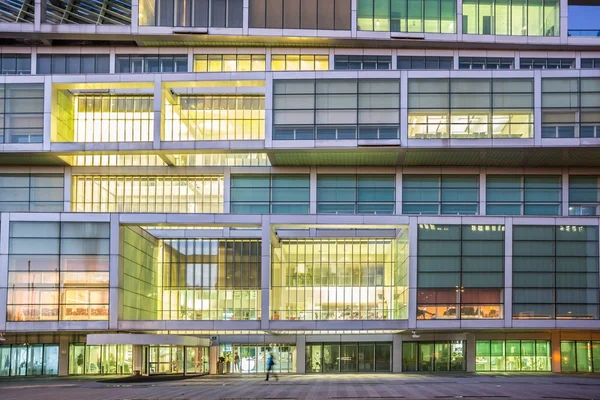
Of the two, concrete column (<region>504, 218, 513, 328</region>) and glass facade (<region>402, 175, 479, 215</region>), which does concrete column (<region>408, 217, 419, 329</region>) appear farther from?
concrete column (<region>504, 218, 513, 328</region>)

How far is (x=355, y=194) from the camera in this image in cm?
5909

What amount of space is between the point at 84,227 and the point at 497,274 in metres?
28.8

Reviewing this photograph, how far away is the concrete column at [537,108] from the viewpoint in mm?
54562

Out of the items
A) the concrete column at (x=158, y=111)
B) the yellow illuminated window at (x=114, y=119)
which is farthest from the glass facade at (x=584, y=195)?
the yellow illuminated window at (x=114, y=119)

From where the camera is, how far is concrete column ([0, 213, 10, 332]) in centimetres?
5159

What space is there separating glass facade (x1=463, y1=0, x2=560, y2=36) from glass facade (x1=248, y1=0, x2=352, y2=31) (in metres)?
9.55

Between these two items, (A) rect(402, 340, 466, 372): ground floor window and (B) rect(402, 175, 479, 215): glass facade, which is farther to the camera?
(A) rect(402, 340, 466, 372): ground floor window

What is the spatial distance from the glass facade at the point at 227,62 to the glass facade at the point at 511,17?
643 inches

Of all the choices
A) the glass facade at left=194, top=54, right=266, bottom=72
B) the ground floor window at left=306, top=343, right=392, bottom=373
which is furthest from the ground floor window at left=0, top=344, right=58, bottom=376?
the glass facade at left=194, top=54, right=266, bottom=72

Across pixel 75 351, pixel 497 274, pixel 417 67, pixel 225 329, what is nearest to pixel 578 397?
pixel 497 274

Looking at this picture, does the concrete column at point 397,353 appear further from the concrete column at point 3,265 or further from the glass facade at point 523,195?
the concrete column at point 3,265

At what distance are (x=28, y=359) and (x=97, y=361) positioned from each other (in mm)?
5061

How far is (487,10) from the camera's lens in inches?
2343

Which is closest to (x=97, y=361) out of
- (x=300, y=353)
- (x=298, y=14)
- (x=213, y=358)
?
(x=213, y=358)
